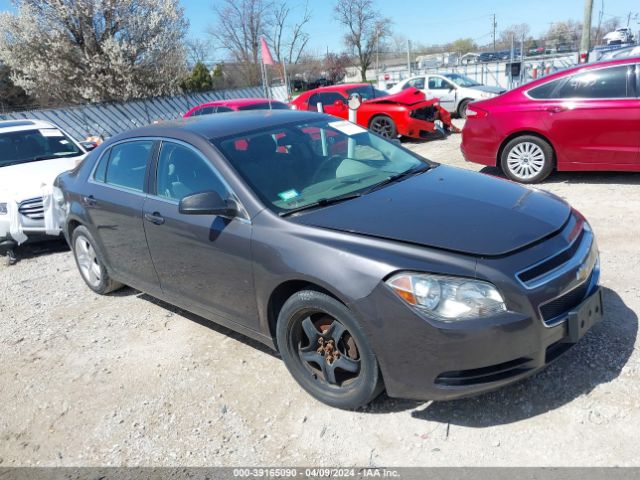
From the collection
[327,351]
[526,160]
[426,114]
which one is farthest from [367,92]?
[327,351]

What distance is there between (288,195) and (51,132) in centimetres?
626

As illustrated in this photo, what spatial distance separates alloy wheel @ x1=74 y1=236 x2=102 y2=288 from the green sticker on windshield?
246 centimetres

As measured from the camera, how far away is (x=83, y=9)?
2133 centimetres

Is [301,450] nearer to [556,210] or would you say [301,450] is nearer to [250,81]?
[556,210]

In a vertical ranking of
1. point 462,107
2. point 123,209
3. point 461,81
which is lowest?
point 462,107

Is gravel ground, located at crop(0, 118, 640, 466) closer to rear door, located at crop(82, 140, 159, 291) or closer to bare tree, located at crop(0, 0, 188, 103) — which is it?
rear door, located at crop(82, 140, 159, 291)

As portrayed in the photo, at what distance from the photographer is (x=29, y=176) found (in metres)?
6.69

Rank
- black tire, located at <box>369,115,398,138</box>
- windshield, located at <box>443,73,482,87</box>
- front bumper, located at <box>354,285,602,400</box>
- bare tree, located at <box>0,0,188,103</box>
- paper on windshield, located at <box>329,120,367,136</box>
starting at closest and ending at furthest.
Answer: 1. front bumper, located at <box>354,285,602,400</box>
2. paper on windshield, located at <box>329,120,367,136</box>
3. black tire, located at <box>369,115,398,138</box>
4. windshield, located at <box>443,73,482,87</box>
5. bare tree, located at <box>0,0,188,103</box>

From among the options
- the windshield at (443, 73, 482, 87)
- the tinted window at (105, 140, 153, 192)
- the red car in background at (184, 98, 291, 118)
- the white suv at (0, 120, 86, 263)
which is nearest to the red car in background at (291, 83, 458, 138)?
the red car in background at (184, 98, 291, 118)

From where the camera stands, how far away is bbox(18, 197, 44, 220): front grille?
6.30 metres

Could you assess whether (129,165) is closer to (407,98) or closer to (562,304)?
(562,304)

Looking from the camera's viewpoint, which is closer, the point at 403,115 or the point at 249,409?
the point at 249,409

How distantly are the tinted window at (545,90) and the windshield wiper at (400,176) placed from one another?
389 cm

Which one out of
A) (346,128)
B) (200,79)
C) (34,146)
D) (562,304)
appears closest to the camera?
(562,304)
